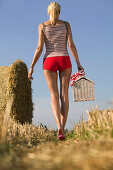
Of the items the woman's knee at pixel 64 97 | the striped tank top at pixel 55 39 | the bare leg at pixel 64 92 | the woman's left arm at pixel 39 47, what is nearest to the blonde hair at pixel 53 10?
the striped tank top at pixel 55 39

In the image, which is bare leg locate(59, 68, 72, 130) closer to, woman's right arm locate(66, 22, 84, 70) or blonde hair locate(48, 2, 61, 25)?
woman's right arm locate(66, 22, 84, 70)

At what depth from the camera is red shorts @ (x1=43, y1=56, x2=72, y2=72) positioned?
14.8 ft

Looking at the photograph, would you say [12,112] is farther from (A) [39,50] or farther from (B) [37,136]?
(A) [39,50]

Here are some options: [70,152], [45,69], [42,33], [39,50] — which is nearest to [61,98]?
[45,69]

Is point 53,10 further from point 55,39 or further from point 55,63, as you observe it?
point 55,63

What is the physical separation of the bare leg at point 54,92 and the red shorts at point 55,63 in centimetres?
10

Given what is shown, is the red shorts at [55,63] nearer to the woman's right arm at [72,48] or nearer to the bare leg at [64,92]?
the bare leg at [64,92]

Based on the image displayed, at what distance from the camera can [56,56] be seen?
455 cm

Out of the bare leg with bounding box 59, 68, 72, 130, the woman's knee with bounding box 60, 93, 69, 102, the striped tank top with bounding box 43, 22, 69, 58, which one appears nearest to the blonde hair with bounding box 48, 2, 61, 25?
the striped tank top with bounding box 43, 22, 69, 58

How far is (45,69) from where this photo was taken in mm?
4586

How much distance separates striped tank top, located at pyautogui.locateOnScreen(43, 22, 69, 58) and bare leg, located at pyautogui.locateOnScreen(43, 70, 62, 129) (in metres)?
0.39

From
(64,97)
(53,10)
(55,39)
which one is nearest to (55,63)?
(55,39)

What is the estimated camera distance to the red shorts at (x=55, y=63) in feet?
14.8

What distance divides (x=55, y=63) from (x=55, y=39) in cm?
52
